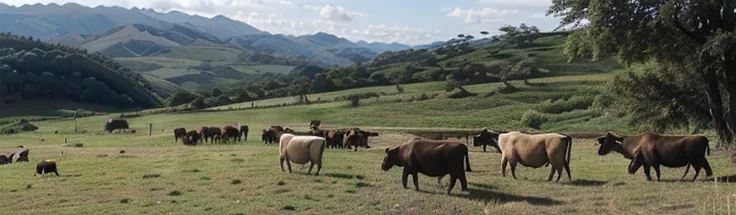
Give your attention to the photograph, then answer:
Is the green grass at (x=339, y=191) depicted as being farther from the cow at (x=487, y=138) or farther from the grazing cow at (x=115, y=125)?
the grazing cow at (x=115, y=125)

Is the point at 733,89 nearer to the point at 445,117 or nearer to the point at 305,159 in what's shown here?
the point at 305,159

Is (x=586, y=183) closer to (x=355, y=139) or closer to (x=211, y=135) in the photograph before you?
(x=355, y=139)

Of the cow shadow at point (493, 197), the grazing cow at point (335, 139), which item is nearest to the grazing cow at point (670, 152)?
the cow shadow at point (493, 197)

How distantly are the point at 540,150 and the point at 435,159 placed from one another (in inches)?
147

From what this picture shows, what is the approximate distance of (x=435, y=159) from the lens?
1647 cm

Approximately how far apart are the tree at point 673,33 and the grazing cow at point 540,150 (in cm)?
816

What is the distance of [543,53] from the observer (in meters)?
137

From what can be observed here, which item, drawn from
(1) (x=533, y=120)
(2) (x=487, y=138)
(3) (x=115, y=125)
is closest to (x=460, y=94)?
(1) (x=533, y=120)

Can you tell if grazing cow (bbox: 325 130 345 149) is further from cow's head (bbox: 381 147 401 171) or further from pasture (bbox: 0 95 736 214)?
cow's head (bbox: 381 147 401 171)

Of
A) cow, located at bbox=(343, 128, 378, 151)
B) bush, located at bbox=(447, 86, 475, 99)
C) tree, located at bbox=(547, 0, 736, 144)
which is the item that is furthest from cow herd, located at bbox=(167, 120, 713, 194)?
bush, located at bbox=(447, 86, 475, 99)

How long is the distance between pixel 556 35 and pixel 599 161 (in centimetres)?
15745

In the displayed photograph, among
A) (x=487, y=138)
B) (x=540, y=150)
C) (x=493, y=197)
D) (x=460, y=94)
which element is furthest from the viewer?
(x=460, y=94)

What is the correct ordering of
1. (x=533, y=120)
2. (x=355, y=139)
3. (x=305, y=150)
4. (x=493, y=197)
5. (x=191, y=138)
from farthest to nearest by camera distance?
1. (x=533, y=120)
2. (x=191, y=138)
3. (x=355, y=139)
4. (x=305, y=150)
5. (x=493, y=197)

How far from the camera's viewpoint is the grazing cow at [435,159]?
16219mm
